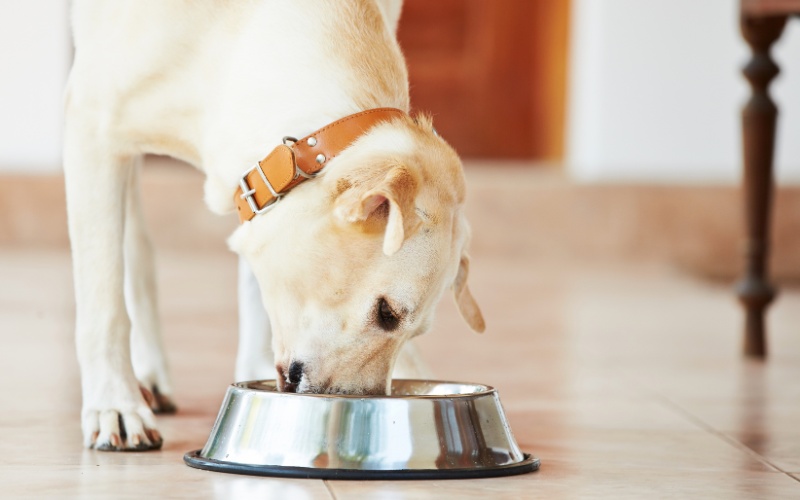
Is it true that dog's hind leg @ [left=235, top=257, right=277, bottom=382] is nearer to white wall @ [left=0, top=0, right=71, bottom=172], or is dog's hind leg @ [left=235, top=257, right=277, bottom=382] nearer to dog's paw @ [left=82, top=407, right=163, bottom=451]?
dog's paw @ [left=82, top=407, right=163, bottom=451]

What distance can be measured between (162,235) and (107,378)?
4835 mm

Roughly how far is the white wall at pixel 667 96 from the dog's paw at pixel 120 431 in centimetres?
516

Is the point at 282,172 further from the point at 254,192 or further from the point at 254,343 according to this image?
the point at 254,343

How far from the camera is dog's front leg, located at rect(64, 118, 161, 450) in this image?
2.26m

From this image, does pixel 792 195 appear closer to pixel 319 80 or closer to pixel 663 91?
pixel 663 91

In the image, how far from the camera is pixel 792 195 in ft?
22.4

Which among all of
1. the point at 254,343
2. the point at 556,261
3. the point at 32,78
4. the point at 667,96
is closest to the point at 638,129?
the point at 667,96

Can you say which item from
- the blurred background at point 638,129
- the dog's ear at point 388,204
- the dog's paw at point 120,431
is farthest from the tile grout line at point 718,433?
the blurred background at point 638,129

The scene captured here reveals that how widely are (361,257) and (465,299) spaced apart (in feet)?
1.45

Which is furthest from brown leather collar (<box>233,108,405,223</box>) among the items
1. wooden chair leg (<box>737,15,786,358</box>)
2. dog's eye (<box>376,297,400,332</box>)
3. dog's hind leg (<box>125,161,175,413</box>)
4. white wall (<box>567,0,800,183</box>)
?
white wall (<box>567,0,800,183</box>)

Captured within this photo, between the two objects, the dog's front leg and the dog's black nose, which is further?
the dog's front leg

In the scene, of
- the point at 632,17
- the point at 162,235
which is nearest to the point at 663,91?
the point at 632,17

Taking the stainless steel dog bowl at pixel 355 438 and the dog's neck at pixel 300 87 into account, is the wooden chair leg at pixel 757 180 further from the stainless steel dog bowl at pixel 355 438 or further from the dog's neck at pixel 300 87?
the stainless steel dog bowl at pixel 355 438

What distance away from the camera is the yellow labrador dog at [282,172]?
6.59 ft
